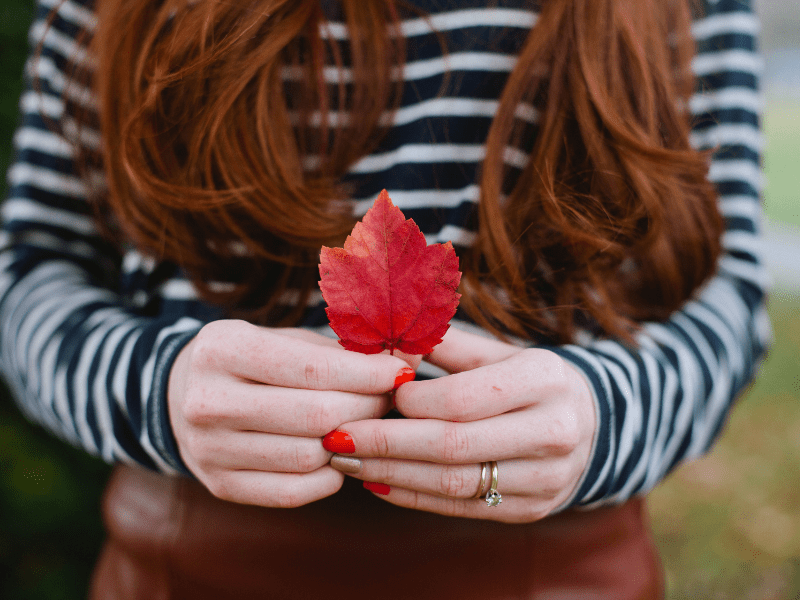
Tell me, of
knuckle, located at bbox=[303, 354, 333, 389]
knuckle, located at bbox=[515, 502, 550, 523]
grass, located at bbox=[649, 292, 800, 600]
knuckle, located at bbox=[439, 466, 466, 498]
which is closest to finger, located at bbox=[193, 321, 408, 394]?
knuckle, located at bbox=[303, 354, 333, 389]

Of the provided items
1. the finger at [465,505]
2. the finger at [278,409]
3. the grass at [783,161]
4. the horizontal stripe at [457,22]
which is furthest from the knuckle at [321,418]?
the grass at [783,161]

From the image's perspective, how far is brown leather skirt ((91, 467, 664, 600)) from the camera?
0.64 metres

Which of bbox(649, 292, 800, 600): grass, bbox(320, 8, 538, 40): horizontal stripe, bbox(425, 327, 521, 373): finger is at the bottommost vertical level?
bbox(649, 292, 800, 600): grass

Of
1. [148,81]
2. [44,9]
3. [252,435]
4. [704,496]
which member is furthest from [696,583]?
[44,9]

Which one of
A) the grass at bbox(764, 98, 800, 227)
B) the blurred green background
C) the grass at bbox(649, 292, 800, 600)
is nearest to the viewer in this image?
the blurred green background

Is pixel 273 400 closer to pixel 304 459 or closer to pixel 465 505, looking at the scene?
pixel 304 459

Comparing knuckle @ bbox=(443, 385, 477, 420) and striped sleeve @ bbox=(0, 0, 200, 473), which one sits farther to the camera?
striped sleeve @ bbox=(0, 0, 200, 473)

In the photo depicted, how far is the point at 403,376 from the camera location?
1.55 feet

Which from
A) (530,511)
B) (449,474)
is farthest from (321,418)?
(530,511)

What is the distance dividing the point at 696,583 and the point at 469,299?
1.79 m

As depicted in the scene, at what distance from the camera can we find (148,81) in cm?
61

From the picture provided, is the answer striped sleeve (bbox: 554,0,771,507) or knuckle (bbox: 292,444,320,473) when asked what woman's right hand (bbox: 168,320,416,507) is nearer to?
knuckle (bbox: 292,444,320,473)

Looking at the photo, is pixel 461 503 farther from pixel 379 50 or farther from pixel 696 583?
pixel 696 583

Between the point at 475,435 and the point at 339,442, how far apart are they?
0.12 metres
